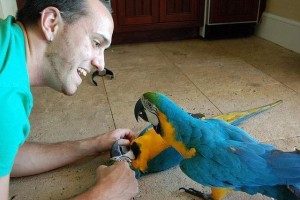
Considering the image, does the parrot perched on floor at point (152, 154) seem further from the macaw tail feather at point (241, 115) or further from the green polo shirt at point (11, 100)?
the green polo shirt at point (11, 100)

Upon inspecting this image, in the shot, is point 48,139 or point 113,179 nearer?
point 113,179

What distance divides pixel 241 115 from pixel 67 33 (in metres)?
0.79

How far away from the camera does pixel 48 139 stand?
4.04ft

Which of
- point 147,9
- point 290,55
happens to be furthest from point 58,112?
point 290,55

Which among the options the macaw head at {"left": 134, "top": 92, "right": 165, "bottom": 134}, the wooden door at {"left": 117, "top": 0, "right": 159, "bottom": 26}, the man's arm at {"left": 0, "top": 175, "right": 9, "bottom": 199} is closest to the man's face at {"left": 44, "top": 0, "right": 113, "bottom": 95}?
the macaw head at {"left": 134, "top": 92, "right": 165, "bottom": 134}

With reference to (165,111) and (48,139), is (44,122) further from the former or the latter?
(165,111)

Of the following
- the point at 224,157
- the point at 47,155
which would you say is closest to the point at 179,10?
the point at 47,155

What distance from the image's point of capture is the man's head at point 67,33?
0.73m

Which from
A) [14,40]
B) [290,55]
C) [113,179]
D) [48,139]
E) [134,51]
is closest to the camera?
[14,40]

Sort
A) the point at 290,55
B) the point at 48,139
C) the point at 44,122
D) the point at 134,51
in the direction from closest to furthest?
the point at 48,139, the point at 44,122, the point at 290,55, the point at 134,51

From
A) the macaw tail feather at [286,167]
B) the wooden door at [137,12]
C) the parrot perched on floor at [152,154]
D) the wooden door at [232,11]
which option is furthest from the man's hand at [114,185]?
the wooden door at [232,11]

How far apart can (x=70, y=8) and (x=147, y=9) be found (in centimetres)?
190

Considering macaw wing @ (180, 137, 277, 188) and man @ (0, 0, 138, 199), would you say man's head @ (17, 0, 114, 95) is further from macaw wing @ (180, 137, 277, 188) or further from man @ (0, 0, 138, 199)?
macaw wing @ (180, 137, 277, 188)

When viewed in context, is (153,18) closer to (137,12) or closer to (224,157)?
(137,12)
